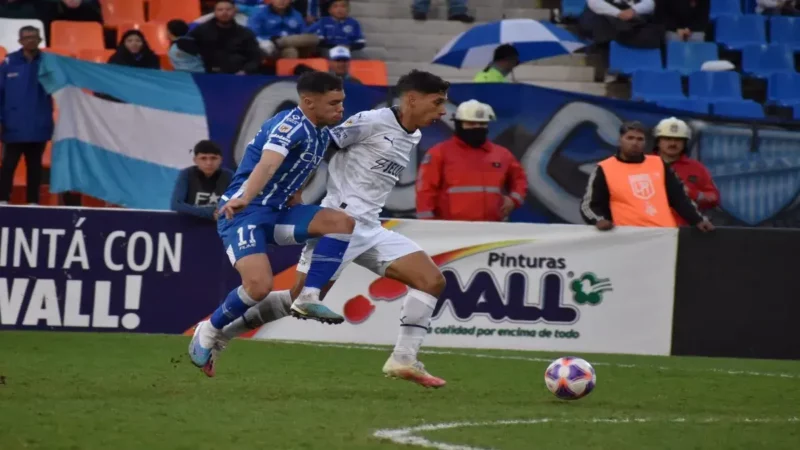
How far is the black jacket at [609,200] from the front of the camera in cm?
1202

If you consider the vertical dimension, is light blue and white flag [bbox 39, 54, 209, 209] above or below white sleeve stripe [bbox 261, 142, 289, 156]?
below

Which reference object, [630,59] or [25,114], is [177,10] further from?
[630,59]

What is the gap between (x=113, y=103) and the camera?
13922mm

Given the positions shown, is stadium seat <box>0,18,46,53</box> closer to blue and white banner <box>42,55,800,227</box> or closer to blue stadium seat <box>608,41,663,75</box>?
blue and white banner <box>42,55,800,227</box>

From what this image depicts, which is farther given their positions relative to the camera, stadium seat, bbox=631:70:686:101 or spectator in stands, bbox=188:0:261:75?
stadium seat, bbox=631:70:686:101

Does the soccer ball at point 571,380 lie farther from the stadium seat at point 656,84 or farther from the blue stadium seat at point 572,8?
the blue stadium seat at point 572,8

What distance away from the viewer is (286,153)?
8.00m

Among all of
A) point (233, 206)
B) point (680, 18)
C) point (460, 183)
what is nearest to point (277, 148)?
point (233, 206)

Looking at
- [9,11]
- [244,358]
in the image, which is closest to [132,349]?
[244,358]

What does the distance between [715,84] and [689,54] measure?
0.77 metres

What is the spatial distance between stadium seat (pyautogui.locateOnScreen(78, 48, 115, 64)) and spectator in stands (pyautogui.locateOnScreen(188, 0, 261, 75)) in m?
1.11

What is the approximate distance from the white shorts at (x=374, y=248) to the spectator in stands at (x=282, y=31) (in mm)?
7771

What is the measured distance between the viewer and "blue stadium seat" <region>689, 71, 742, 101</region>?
1778 centimetres

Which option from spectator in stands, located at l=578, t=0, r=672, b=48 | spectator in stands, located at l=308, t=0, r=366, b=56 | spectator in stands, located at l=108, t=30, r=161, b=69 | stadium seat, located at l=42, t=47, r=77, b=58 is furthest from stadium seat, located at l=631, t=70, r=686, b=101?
stadium seat, located at l=42, t=47, r=77, b=58
